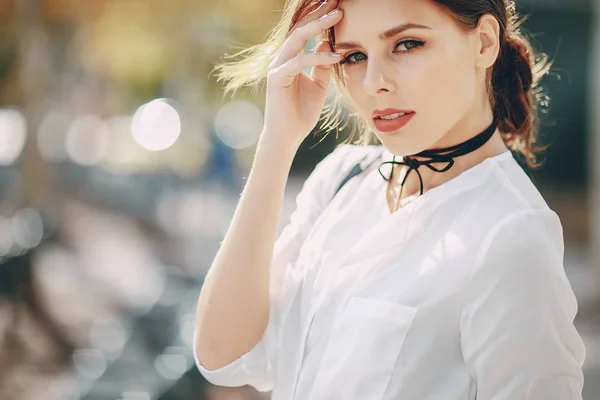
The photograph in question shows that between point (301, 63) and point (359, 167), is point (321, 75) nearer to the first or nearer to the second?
point (301, 63)

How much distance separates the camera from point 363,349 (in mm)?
1479

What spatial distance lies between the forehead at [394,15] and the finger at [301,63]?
10 centimetres

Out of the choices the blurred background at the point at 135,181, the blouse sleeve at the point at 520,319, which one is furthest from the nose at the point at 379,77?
the blurred background at the point at 135,181

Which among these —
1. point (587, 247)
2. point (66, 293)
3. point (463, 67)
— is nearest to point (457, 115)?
point (463, 67)

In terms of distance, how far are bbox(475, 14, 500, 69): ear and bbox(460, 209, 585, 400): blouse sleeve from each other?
0.34 meters

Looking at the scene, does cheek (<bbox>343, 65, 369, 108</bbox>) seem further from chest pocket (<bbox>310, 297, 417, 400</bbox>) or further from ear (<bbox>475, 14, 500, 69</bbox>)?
chest pocket (<bbox>310, 297, 417, 400</bbox>)

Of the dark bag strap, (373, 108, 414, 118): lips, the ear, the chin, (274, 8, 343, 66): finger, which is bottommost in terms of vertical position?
the dark bag strap

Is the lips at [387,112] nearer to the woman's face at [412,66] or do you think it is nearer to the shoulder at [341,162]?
the woman's face at [412,66]

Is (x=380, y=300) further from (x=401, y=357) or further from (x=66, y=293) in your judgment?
(x=66, y=293)

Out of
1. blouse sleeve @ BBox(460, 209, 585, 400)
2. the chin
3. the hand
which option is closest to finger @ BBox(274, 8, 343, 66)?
the hand

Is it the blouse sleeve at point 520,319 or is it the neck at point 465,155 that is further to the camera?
the neck at point 465,155

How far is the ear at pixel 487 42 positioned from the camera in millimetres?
1524

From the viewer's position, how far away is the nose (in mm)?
1484

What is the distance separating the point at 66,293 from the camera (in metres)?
6.87
